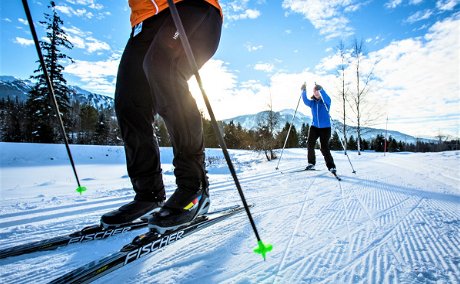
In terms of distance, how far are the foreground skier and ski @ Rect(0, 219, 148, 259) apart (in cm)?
7

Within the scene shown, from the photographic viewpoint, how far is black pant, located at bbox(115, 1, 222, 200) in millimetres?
1370

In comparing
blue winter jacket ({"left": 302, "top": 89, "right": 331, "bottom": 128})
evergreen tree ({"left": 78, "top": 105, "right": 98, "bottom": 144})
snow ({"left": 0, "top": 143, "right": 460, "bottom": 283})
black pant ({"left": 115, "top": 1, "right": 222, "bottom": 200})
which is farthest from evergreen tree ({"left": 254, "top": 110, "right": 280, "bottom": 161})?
evergreen tree ({"left": 78, "top": 105, "right": 98, "bottom": 144})

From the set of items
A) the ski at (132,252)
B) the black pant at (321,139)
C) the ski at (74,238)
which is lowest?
the ski at (74,238)

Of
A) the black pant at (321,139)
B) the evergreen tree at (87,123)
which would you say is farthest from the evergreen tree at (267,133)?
the evergreen tree at (87,123)

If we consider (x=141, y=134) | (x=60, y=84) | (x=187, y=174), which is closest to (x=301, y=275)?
(x=187, y=174)

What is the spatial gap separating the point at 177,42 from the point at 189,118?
17.1 inches

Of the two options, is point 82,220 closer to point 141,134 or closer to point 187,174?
point 141,134

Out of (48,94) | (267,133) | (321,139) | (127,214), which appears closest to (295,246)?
(127,214)

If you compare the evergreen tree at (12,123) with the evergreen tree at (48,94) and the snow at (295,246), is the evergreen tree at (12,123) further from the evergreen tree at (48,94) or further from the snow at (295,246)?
the snow at (295,246)

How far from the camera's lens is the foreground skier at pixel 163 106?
1.36m

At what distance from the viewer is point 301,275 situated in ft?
3.46

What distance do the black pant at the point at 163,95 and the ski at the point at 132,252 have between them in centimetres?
26

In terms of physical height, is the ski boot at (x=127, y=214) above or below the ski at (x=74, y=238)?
above

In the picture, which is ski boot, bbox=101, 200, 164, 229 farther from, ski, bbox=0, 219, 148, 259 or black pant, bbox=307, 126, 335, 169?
black pant, bbox=307, 126, 335, 169
